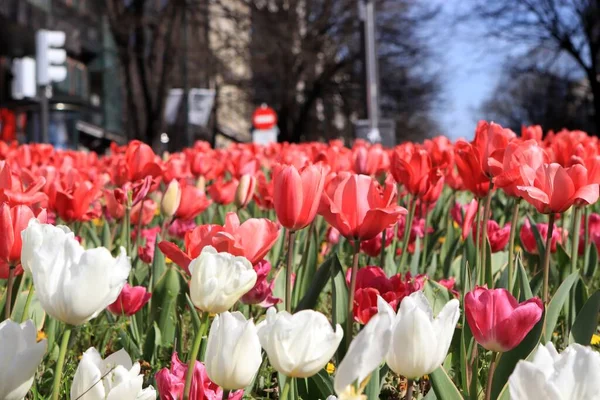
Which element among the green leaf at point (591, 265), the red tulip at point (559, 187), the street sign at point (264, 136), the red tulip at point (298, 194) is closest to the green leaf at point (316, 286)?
the red tulip at point (298, 194)

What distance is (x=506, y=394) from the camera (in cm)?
154

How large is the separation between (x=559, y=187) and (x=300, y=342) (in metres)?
0.92

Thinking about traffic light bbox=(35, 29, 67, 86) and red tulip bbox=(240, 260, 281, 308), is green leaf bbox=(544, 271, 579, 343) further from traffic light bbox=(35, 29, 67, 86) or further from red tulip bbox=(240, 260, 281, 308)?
traffic light bbox=(35, 29, 67, 86)

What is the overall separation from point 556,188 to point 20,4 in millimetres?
27677

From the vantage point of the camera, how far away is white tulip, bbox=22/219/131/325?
1253 mm

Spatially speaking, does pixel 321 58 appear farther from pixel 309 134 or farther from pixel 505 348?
pixel 505 348

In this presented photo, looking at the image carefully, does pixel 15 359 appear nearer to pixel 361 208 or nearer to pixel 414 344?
pixel 414 344

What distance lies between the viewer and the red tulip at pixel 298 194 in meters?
1.69

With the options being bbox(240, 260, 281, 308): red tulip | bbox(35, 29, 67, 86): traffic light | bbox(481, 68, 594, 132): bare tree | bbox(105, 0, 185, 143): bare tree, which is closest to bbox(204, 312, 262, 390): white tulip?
bbox(240, 260, 281, 308): red tulip

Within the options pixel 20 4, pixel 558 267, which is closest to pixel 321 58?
pixel 20 4

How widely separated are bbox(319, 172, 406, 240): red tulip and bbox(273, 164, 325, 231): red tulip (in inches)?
1.9

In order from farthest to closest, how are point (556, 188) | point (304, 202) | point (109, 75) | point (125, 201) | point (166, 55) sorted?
point (109, 75) < point (166, 55) < point (125, 201) < point (556, 188) < point (304, 202)

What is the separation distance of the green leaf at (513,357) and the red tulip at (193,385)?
472 millimetres

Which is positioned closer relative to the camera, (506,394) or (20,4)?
(506,394)
